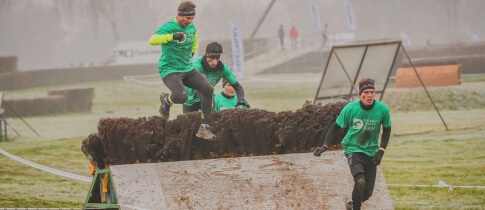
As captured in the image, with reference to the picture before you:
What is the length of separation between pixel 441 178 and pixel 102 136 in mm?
8042

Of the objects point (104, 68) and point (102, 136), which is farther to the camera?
point (104, 68)

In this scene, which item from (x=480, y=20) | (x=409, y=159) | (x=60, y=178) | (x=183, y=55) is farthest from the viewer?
(x=480, y=20)

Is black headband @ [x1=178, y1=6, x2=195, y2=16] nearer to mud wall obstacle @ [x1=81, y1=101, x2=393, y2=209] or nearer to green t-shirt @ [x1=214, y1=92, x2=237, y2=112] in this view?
mud wall obstacle @ [x1=81, y1=101, x2=393, y2=209]

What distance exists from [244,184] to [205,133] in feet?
2.60

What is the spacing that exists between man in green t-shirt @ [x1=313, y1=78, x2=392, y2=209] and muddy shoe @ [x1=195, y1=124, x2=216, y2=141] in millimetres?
1146

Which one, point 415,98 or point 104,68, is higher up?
point 104,68

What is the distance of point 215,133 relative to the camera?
35.1 feet

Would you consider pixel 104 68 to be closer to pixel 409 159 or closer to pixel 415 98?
pixel 415 98

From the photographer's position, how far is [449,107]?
28.7 m

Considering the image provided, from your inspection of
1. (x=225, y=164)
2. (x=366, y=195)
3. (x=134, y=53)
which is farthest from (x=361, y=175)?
(x=134, y=53)

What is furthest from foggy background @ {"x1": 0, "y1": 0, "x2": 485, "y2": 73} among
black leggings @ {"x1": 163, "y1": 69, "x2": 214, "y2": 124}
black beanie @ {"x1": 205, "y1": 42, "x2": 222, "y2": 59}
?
black leggings @ {"x1": 163, "y1": 69, "x2": 214, "y2": 124}

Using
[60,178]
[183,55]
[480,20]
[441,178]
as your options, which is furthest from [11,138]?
[480,20]

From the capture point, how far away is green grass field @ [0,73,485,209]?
15.1 m

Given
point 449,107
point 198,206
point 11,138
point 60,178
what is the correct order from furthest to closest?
point 449,107 < point 11,138 < point 60,178 < point 198,206
